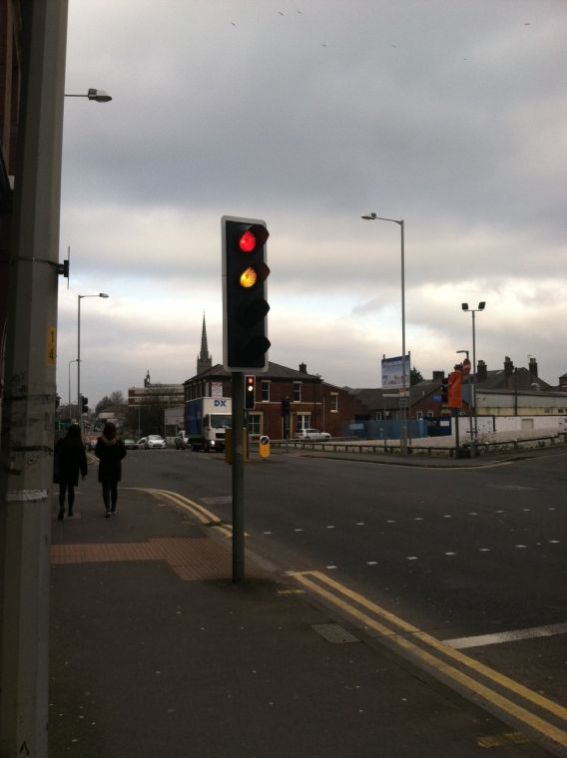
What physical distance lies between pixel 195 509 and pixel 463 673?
9730 mm

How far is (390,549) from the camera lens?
951cm

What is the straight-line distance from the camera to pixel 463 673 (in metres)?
4.84

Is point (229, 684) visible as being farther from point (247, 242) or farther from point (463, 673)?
point (247, 242)

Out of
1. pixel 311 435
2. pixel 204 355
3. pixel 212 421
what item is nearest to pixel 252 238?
pixel 212 421

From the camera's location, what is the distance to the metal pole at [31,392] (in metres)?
2.92

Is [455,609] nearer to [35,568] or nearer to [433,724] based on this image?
[433,724]

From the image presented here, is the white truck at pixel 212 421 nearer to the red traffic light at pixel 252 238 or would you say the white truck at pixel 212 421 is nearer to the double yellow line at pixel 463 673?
the red traffic light at pixel 252 238

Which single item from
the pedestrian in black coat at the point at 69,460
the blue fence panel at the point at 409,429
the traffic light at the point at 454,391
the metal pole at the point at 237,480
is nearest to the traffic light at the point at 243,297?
the metal pole at the point at 237,480

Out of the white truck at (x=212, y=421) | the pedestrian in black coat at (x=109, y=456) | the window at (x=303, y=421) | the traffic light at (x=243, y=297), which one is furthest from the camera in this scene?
the window at (x=303, y=421)

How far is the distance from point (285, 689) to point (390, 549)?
523 centimetres

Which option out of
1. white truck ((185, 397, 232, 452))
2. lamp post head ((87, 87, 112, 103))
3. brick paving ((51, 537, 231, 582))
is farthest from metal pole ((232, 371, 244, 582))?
white truck ((185, 397, 232, 452))

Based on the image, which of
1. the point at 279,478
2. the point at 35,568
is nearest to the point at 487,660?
the point at 35,568

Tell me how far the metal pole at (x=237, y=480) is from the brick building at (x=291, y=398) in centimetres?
5549

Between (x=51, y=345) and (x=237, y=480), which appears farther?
(x=237, y=480)
